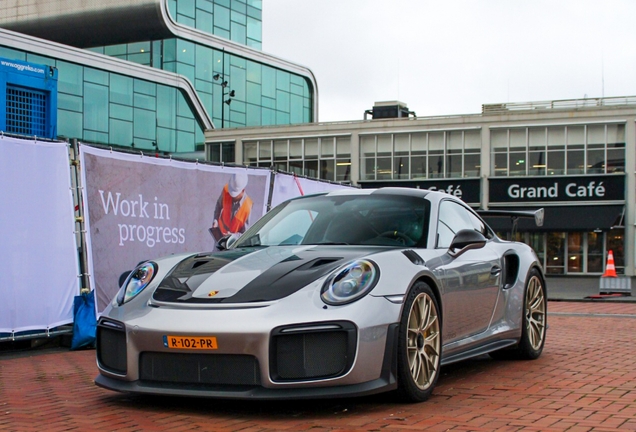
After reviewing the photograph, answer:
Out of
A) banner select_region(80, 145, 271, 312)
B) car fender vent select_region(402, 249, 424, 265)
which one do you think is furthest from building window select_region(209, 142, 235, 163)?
car fender vent select_region(402, 249, 424, 265)

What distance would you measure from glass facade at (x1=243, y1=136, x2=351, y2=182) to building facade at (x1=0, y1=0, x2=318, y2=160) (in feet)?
14.8

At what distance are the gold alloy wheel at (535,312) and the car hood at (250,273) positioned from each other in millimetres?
2376

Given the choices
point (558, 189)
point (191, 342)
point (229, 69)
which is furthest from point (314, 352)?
point (229, 69)

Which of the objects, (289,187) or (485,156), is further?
(485,156)

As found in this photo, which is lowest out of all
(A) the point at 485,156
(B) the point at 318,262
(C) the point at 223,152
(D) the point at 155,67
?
(B) the point at 318,262

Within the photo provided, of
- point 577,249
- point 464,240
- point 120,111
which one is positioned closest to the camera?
point 464,240

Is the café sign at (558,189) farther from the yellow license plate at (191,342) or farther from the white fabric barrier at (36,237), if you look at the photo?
the yellow license plate at (191,342)

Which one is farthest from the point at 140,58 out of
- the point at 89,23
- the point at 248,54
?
the point at 248,54

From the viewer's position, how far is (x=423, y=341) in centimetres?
527

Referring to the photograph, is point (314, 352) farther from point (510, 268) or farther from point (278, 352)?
point (510, 268)

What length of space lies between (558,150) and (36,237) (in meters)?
36.1

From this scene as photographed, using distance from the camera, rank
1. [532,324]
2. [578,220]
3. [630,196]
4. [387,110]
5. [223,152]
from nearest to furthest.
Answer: [532,324], [630,196], [578,220], [387,110], [223,152]

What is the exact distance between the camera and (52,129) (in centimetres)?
1025

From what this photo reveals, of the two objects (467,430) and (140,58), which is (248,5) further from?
(467,430)
